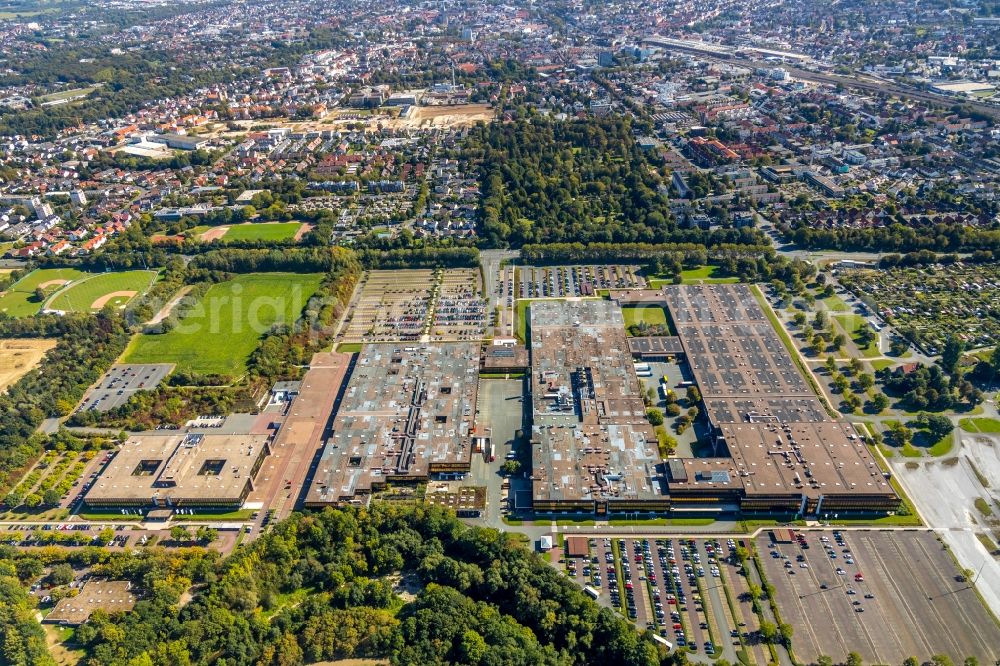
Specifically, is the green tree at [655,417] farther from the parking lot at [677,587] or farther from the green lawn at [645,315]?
the green lawn at [645,315]

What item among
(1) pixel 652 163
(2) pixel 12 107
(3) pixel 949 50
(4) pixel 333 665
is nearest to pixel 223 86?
(2) pixel 12 107

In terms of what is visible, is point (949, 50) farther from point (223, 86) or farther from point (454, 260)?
point (223, 86)

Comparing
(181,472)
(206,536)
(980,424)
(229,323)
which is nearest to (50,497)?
(181,472)

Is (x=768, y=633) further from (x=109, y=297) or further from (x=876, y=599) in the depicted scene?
(x=109, y=297)

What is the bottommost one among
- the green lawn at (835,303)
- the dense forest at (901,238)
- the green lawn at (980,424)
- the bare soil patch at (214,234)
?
the green lawn at (980,424)

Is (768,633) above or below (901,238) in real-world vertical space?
below

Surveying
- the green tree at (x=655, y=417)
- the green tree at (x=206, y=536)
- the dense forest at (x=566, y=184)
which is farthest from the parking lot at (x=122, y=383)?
the green tree at (x=655, y=417)
